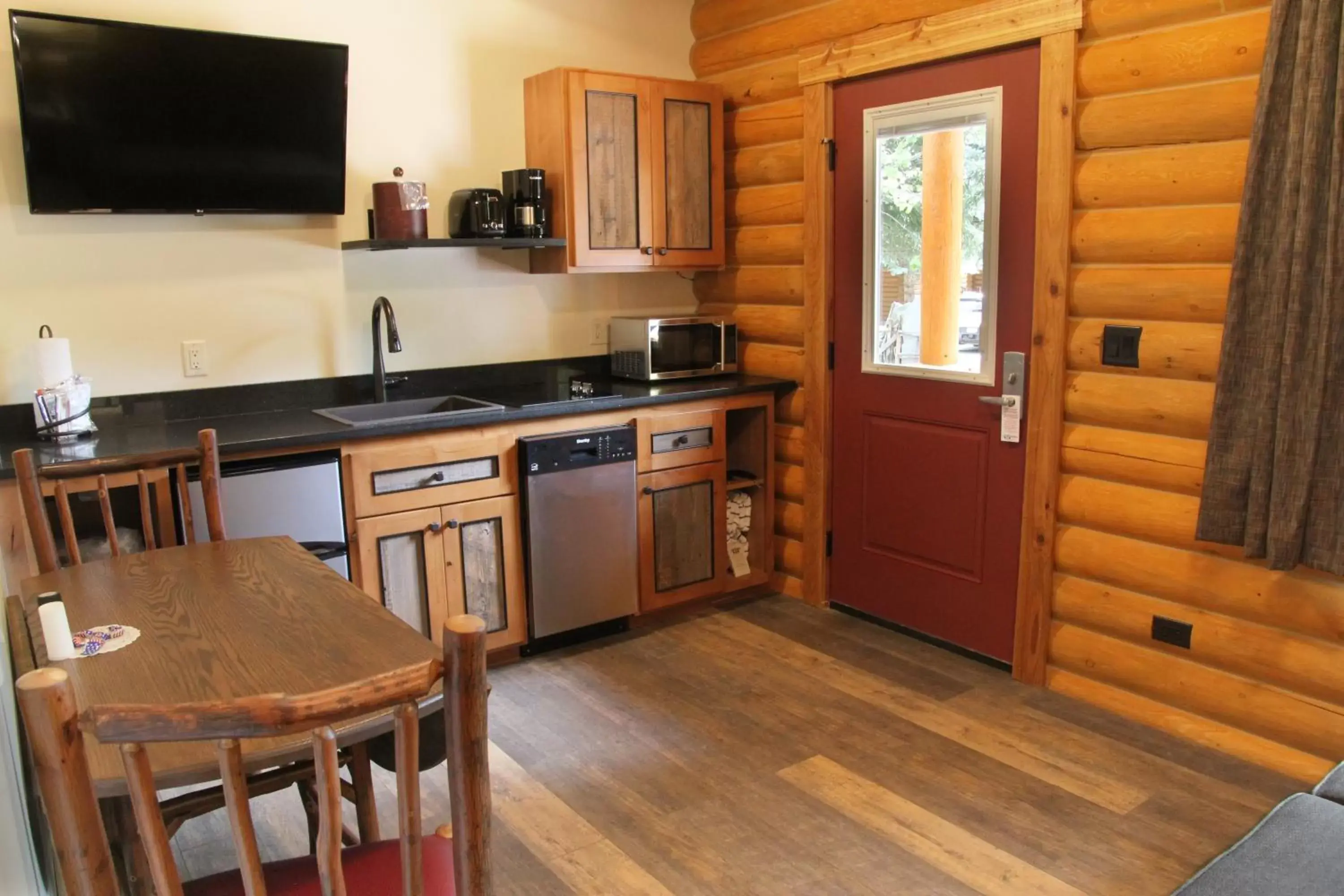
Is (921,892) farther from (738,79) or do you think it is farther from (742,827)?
(738,79)

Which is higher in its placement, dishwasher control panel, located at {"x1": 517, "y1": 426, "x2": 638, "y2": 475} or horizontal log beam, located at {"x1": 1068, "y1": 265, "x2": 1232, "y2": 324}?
horizontal log beam, located at {"x1": 1068, "y1": 265, "x2": 1232, "y2": 324}

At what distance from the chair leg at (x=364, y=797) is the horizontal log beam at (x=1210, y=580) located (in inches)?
90.6

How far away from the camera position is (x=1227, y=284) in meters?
2.75

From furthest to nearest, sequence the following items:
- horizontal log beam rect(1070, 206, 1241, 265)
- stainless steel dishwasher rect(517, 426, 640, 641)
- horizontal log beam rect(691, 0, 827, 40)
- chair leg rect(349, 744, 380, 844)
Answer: horizontal log beam rect(691, 0, 827, 40) < stainless steel dishwasher rect(517, 426, 640, 641) < horizontal log beam rect(1070, 206, 1241, 265) < chair leg rect(349, 744, 380, 844)

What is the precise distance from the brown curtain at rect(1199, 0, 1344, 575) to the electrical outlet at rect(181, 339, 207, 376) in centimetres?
317

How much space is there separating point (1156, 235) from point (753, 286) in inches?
72.4

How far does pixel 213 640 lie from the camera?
169cm

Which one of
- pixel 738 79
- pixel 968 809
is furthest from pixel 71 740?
pixel 738 79

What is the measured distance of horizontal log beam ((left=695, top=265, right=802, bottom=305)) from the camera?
165 inches

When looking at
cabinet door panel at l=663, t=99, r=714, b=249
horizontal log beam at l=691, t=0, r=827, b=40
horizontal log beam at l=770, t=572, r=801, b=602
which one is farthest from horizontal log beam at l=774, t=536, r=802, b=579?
horizontal log beam at l=691, t=0, r=827, b=40

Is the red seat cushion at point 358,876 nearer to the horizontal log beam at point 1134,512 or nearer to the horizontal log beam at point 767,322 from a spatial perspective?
the horizontal log beam at point 1134,512

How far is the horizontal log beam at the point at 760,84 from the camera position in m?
4.04

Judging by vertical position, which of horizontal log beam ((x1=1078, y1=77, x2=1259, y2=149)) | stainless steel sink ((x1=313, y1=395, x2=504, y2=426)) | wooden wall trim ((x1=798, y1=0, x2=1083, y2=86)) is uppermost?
wooden wall trim ((x1=798, y1=0, x2=1083, y2=86))

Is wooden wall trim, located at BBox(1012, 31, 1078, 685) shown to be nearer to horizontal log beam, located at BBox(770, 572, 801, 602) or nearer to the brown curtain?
the brown curtain
